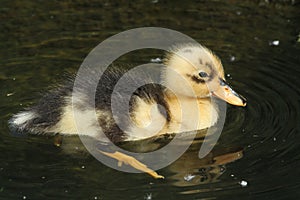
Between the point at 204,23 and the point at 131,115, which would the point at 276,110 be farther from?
the point at 204,23

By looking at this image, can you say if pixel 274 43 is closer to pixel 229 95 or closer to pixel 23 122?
pixel 229 95

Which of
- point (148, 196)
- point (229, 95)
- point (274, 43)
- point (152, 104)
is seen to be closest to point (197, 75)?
point (229, 95)

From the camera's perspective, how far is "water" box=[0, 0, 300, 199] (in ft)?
13.8

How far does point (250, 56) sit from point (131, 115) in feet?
5.70

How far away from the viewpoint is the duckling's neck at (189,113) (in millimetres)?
4940

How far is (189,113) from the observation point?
16.5ft

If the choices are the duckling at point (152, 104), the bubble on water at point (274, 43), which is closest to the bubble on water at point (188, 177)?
the duckling at point (152, 104)

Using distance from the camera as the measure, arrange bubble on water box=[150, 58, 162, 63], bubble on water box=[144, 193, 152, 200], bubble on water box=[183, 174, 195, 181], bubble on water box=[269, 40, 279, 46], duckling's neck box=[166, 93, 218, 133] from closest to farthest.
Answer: bubble on water box=[144, 193, 152, 200]
bubble on water box=[183, 174, 195, 181]
duckling's neck box=[166, 93, 218, 133]
bubble on water box=[150, 58, 162, 63]
bubble on water box=[269, 40, 279, 46]

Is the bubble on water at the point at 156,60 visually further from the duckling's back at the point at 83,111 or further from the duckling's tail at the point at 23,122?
the duckling's tail at the point at 23,122

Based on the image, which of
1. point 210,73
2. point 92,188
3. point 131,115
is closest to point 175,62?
point 210,73

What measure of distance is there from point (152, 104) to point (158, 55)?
1.36 meters

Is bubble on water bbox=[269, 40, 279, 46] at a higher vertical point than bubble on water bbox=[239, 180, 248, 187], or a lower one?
higher

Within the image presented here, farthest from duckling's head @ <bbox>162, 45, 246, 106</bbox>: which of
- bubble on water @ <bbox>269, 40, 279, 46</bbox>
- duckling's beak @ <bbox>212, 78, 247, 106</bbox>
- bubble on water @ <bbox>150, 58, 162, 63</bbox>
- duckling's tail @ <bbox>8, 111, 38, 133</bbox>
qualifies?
bubble on water @ <bbox>269, 40, 279, 46</bbox>

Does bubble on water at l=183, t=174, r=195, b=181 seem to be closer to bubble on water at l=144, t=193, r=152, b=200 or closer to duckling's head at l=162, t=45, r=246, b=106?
bubble on water at l=144, t=193, r=152, b=200
